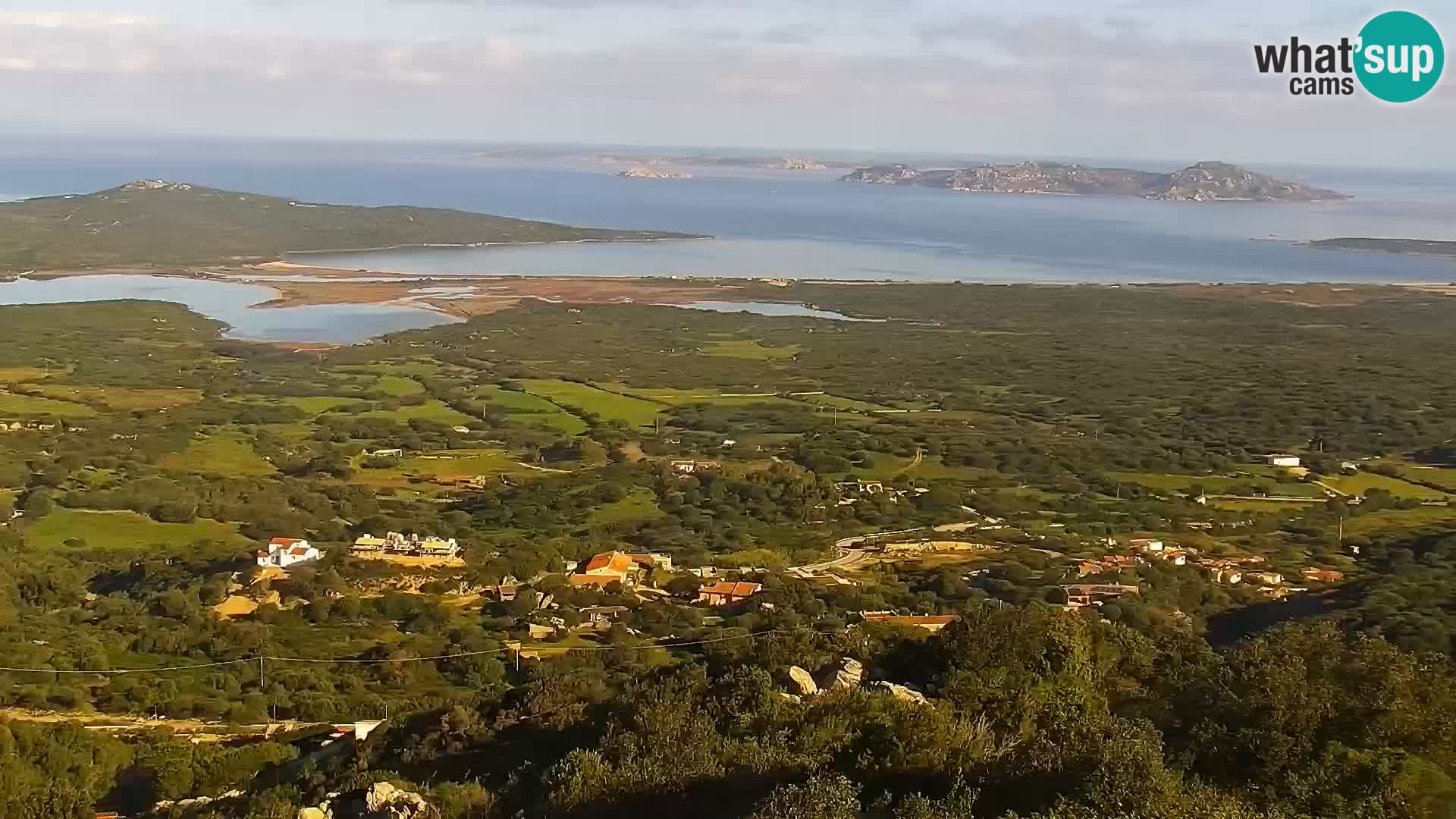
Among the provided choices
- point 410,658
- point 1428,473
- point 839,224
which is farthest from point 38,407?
point 839,224

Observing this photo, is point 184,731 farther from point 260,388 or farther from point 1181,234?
point 1181,234

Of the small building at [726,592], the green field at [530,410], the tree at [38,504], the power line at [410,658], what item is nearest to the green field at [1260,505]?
the small building at [726,592]

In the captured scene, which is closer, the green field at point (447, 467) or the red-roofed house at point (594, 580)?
the red-roofed house at point (594, 580)

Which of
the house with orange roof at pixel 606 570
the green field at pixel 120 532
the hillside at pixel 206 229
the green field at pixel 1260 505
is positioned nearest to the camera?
the house with orange roof at pixel 606 570

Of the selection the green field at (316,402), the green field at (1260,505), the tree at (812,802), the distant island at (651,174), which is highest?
the distant island at (651,174)

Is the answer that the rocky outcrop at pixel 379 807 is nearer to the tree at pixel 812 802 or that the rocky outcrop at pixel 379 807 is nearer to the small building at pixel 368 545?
the tree at pixel 812 802

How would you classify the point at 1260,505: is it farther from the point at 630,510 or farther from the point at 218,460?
the point at 218,460

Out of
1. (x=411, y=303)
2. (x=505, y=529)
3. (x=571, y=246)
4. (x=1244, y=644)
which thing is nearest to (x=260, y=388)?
(x=505, y=529)
